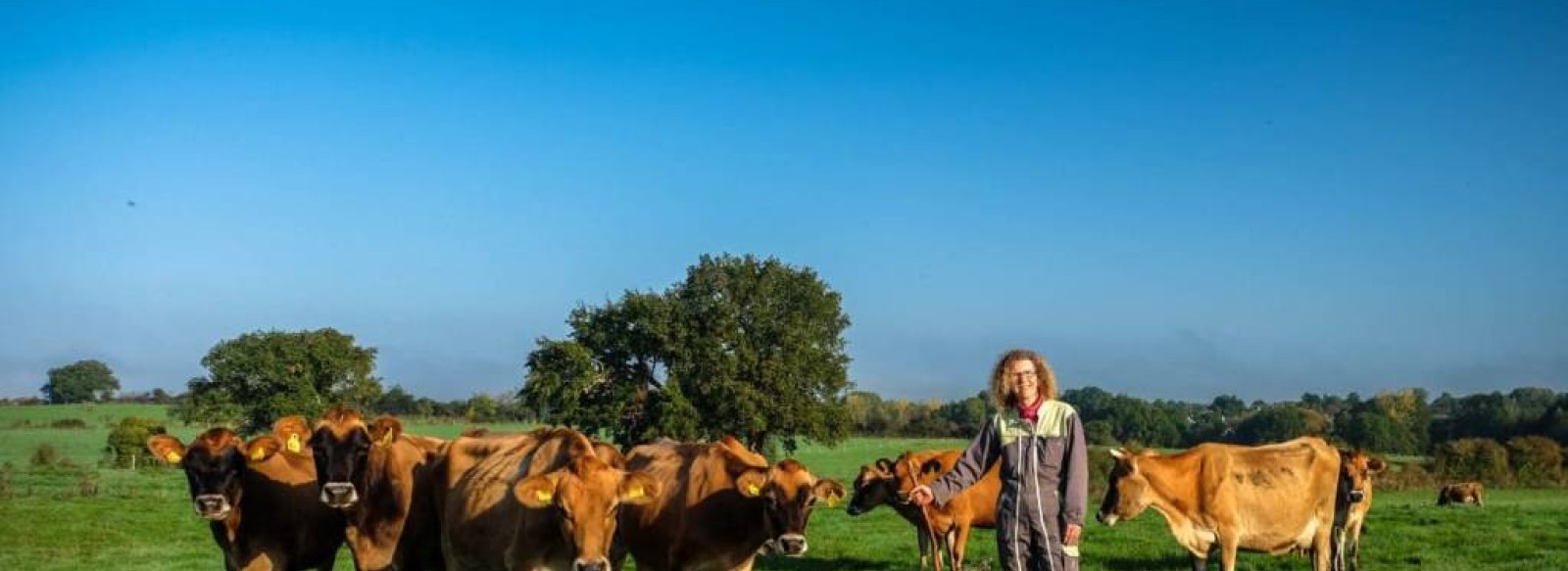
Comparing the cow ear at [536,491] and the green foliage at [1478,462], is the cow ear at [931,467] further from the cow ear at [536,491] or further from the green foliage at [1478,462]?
the green foliage at [1478,462]

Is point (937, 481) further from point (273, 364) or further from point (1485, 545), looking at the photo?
point (273, 364)

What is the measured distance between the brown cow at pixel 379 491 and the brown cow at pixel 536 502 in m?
0.53

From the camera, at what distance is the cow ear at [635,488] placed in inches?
374

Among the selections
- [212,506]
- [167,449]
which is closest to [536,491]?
[212,506]

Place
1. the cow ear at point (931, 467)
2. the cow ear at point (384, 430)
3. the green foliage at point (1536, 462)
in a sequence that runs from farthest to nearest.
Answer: the green foliage at point (1536, 462) < the cow ear at point (931, 467) < the cow ear at point (384, 430)

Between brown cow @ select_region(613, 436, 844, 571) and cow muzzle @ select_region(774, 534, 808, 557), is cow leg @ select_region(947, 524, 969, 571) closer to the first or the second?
brown cow @ select_region(613, 436, 844, 571)

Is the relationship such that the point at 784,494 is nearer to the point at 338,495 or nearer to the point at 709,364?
the point at 338,495

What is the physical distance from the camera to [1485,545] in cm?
2041

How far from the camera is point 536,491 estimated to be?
29.8ft

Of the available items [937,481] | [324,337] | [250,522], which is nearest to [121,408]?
[324,337]

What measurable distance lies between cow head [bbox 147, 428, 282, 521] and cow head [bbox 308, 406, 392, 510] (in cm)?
87

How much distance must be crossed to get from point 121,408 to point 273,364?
42801mm

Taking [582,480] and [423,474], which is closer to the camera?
[582,480]

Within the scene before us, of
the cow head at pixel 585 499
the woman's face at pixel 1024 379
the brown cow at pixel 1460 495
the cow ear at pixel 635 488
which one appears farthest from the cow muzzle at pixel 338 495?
the brown cow at pixel 1460 495
